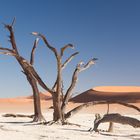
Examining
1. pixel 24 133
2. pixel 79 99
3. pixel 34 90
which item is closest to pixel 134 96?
pixel 79 99

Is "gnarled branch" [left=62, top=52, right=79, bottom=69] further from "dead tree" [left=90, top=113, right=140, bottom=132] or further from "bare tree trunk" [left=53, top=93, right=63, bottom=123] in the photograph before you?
"dead tree" [left=90, top=113, right=140, bottom=132]

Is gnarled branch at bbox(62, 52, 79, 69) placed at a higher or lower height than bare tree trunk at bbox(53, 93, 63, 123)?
higher

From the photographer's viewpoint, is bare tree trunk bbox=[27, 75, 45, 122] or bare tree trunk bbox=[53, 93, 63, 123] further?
bare tree trunk bbox=[27, 75, 45, 122]

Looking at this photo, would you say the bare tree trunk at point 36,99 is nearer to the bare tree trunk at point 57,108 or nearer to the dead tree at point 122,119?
the bare tree trunk at point 57,108

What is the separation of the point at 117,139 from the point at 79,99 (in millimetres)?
48385

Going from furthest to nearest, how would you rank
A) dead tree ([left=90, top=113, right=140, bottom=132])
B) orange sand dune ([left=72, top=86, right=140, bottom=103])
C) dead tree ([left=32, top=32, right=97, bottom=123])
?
orange sand dune ([left=72, top=86, right=140, bottom=103]) → dead tree ([left=32, top=32, right=97, bottom=123]) → dead tree ([left=90, top=113, right=140, bottom=132])

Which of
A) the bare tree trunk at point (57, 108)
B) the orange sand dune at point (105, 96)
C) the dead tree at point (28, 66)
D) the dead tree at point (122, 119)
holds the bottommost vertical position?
the dead tree at point (122, 119)

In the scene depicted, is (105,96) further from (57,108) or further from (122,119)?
(122,119)

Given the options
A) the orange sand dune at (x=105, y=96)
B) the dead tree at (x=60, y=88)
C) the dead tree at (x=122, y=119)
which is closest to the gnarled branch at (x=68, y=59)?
the dead tree at (x=60, y=88)

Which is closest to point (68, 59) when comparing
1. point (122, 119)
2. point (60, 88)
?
point (60, 88)

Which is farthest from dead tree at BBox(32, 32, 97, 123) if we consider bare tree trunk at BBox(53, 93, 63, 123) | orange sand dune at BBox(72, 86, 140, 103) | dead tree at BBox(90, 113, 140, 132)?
orange sand dune at BBox(72, 86, 140, 103)

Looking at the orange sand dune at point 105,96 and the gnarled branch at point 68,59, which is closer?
the gnarled branch at point 68,59

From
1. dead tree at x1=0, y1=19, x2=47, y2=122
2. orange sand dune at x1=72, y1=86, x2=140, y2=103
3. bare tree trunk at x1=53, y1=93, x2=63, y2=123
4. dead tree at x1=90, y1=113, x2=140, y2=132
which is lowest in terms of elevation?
dead tree at x1=90, y1=113, x2=140, y2=132

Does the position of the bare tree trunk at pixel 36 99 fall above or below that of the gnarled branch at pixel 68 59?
below
